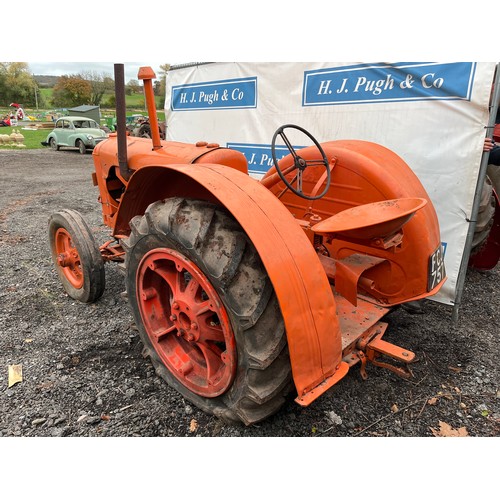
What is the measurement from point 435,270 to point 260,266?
1267mm

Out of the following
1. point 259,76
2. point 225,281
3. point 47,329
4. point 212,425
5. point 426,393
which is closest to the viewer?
point 225,281

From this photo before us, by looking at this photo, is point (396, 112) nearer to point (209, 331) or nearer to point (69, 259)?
point (209, 331)

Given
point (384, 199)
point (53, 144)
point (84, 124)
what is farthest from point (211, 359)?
point (53, 144)

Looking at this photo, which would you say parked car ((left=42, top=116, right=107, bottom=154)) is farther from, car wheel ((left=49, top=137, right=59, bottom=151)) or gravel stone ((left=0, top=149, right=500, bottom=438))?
gravel stone ((left=0, top=149, right=500, bottom=438))

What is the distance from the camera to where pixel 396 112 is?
11.6 feet

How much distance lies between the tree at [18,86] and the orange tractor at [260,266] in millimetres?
46225

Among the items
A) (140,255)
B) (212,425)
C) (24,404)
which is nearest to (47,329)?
(24,404)

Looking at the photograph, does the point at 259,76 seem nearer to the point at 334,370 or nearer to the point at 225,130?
the point at 225,130

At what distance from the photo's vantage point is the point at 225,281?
1521mm

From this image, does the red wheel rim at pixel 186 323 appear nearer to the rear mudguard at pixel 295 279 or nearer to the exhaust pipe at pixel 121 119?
the rear mudguard at pixel 295 279

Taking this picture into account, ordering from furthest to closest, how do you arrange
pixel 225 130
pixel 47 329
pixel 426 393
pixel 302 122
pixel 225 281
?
1. pixel 225 130
2. pixel 302 122
3. pixel 47 329
4. pixel 426 393
5. pixel 225 281

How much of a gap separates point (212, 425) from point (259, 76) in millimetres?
4111

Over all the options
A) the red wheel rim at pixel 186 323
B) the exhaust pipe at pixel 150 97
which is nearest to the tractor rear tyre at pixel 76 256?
the exhaust pipe at pixel 150 97

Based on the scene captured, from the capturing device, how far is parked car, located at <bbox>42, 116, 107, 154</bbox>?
53.9 ft
